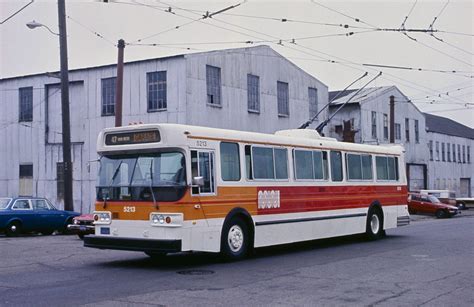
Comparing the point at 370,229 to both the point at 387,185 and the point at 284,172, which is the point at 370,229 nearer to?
the point at 387,185

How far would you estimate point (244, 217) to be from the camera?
14461 mm

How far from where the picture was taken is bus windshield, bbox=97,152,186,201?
12.9 metres

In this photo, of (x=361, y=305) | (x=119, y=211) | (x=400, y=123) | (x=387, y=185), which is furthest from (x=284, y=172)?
(x=400, y=123)

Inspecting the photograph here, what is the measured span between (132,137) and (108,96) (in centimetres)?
2036

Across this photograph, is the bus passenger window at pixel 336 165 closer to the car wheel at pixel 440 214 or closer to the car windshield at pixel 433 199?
the car wheel at pixel 440 214

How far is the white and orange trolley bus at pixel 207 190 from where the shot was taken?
1287 cm

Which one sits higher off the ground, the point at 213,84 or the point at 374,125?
the point at 213,84

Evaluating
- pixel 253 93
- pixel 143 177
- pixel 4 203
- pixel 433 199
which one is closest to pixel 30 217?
pixel 4 203

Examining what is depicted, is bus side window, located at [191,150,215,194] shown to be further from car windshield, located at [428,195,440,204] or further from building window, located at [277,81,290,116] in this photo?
car windshield, located at [428,195,440,204]

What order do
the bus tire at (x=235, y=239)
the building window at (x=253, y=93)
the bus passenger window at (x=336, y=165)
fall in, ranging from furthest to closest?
the building window at (x=253, y=93)
the bus passenger window at (x=336, y=165)
the bus tire at (x=235, y=239)

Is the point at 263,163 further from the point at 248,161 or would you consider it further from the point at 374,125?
the point at 374,125

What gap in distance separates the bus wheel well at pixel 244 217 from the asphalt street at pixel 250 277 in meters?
0.56

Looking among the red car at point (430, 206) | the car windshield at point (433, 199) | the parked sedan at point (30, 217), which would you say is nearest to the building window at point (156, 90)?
the parked sedan at point (30, 217)

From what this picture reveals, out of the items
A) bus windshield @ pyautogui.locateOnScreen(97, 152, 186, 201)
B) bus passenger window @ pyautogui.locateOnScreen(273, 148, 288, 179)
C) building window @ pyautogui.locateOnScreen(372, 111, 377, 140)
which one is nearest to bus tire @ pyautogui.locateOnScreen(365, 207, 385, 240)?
bus passenger window @ pyautogui.locateOnScreen(273, 148, 288, 179)
